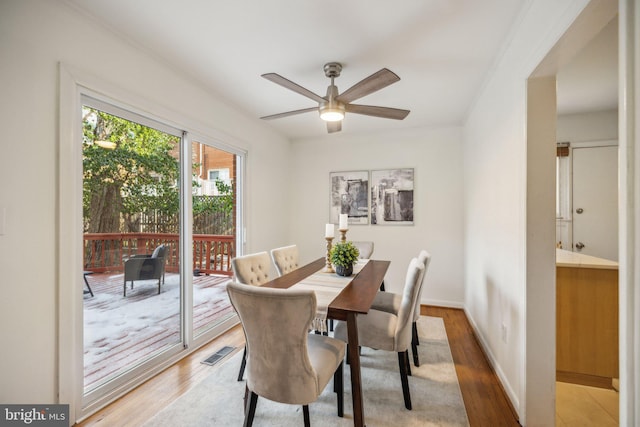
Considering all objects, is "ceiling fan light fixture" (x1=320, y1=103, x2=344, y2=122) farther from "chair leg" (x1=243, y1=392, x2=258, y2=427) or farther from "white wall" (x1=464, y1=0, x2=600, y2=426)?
"chair leg" (x1=243, y1=392, x2=258, y2=427)

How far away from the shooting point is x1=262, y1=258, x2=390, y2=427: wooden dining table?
1.58 metres

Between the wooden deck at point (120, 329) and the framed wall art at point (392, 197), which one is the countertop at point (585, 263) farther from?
the wooden deck at point (120, 329)

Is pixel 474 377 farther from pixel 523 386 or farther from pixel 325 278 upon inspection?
pixel 325 278

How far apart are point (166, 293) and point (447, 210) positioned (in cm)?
359

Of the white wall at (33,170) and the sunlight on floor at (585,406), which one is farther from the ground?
the white wall at (33,170)

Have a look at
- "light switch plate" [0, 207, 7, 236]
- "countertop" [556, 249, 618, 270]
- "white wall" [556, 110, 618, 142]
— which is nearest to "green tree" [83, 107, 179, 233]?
"light switch plate" [0, 207, 7, 236]

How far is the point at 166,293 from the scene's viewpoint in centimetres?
261

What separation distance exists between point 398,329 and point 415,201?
8.49 ft

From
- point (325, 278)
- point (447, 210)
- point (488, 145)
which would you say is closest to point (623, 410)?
point (325, 278)

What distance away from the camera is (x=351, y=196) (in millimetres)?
4445

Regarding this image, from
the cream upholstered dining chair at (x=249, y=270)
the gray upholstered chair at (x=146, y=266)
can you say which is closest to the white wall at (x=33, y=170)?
the gray upholstered chair at (x=146, y=266)

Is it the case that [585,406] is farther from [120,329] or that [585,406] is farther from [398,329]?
[120,329]

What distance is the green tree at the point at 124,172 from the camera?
77.0 inches

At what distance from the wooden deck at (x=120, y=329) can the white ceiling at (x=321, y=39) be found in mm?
1774
